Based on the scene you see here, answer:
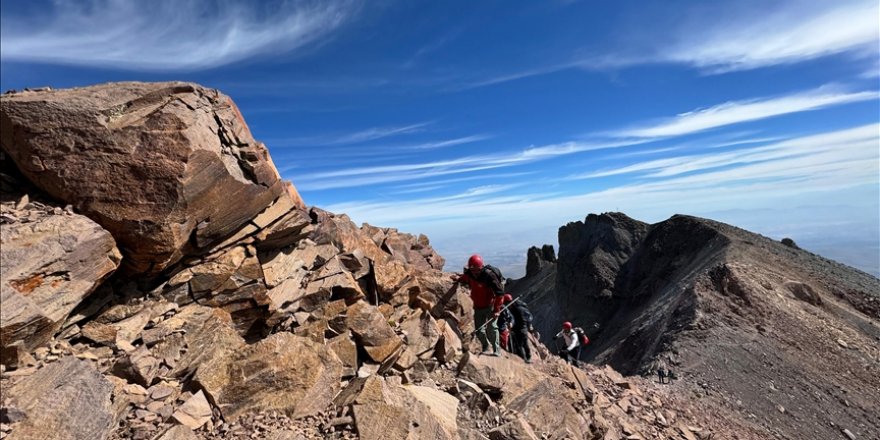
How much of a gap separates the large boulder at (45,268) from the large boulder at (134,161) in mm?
543

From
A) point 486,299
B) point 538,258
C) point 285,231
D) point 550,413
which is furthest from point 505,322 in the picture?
point 538,258

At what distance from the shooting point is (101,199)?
9305 mm

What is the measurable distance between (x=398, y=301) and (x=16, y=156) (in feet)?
35.4

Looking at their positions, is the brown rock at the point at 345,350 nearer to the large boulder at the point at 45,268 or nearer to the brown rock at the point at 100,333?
the brown rock at the point at 100,333

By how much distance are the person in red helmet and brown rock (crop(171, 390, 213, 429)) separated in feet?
28.9

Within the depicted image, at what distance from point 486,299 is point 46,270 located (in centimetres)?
1186

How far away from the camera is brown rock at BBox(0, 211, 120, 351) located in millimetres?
7613

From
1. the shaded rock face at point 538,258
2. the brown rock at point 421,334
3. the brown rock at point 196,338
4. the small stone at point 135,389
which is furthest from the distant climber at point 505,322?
the shaded rock face at point 538,258

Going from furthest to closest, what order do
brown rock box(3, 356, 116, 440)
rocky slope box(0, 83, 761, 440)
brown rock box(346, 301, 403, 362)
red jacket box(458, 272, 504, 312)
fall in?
1. red jacket box(458, 272, 504, 312)
2. brown rock box(346, 301, 403, 362)
3. rocky slope box(0, 83, 761, 440)
4. brown rock box(3, 356, 116, 440)

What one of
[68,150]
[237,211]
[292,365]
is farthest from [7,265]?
[292,365]

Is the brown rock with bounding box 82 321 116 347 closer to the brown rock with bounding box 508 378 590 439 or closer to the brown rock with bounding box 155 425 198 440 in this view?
the brown rock with bounding box 155 425 198 440

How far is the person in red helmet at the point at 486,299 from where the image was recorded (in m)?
15.2

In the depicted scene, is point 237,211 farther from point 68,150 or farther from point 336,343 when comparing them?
point 336,343

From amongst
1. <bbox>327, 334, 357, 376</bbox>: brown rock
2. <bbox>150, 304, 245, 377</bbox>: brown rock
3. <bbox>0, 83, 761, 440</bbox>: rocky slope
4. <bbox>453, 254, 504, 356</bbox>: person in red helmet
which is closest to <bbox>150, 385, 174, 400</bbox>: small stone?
<bbox>0, 83, 761, 440</bbox>: rocky slope
